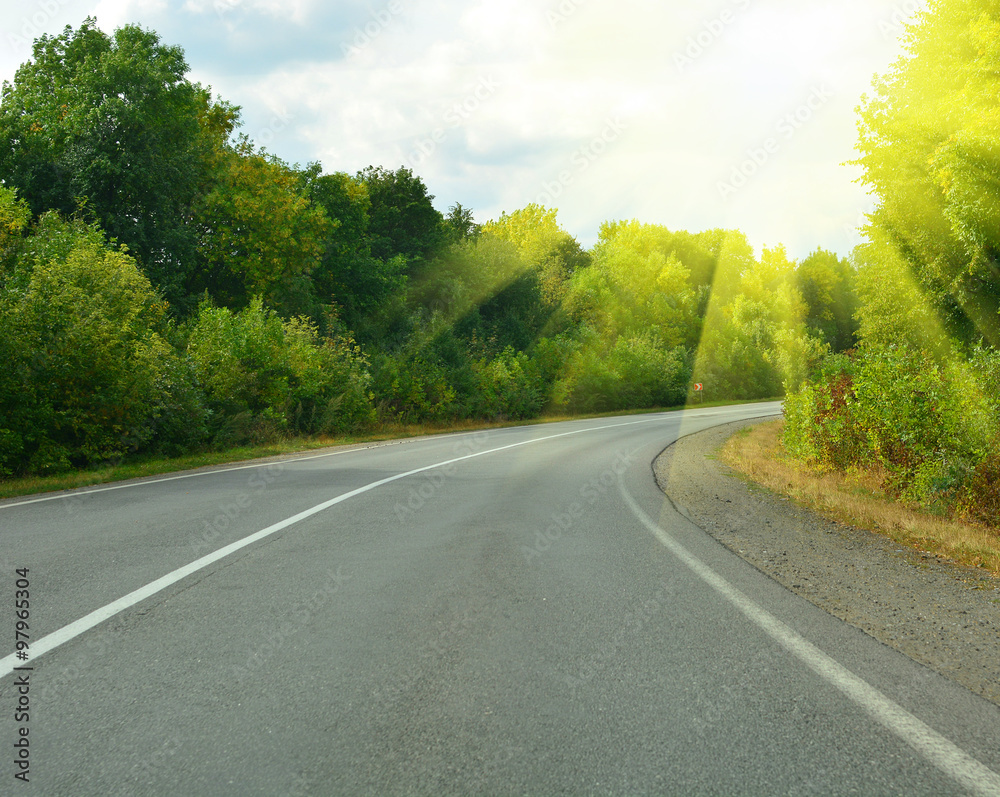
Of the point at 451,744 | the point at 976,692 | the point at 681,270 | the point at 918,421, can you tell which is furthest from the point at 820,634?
the point at 681,270

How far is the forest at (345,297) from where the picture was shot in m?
12.6

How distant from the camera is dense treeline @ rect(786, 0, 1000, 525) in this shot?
898 centimetres

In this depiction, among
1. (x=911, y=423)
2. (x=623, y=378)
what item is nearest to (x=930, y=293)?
(x=911, y=423)

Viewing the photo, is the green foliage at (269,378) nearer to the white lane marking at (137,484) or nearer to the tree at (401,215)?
the white lane marking at (137,484)

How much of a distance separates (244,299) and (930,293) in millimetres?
27441

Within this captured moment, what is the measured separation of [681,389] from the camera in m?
52.2

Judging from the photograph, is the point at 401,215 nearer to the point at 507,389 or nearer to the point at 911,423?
the point at 507,389

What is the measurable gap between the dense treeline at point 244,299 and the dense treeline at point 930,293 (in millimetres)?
4583

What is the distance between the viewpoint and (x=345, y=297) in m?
38.4

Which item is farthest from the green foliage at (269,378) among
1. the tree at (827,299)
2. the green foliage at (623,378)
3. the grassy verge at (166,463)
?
the tree at (827,299)

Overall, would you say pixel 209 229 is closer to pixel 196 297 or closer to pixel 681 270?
pixel 196 297

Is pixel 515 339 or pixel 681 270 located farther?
pixel 681 270

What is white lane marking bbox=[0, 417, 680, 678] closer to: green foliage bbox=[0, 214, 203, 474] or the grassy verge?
the grassy verge

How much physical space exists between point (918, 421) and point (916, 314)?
426 inches
